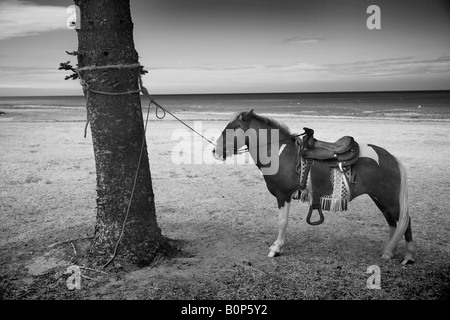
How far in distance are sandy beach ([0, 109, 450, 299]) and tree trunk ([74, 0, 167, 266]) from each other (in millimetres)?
459

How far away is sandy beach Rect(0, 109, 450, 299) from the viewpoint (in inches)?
155

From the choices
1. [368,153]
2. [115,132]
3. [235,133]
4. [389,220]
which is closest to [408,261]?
[389,220]

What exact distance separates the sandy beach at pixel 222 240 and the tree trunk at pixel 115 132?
459 millimetres

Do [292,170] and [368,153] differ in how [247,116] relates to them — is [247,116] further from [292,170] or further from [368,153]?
[368,153]

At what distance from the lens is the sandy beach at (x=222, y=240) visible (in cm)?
393

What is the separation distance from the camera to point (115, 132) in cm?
426

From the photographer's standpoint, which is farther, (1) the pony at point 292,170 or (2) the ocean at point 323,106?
(2) the ocean at point 323,106

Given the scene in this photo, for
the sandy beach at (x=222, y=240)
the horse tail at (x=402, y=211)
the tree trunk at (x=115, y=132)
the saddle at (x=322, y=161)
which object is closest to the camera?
the sandy beach at (x=222, y=240)

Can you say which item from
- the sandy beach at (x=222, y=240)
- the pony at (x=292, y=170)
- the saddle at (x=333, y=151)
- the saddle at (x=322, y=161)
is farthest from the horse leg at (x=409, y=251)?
the saddle at (x=333, y=151)

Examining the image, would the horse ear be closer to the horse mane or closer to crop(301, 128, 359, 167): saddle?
the horse mane

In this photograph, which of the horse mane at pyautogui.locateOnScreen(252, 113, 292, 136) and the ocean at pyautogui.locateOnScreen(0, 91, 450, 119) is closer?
the horse mane at pyautogui.locateOnScreen(252, 113, 292, 136)

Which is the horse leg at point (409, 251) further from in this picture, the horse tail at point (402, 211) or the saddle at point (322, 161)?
the saddle at point (322, 161)

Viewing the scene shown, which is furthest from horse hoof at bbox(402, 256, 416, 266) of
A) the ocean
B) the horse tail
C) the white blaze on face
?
the ocean
